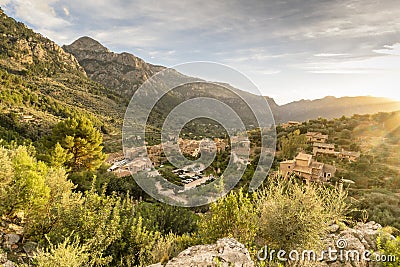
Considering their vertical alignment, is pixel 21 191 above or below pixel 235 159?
above

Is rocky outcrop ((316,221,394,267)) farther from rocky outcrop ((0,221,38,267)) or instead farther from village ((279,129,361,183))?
village ((279,129,361,183))

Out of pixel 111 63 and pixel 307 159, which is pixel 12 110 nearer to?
pixel 307 159

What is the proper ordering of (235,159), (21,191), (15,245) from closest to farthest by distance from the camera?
1. (15,245)
2. (21,191)
3. (235,159)

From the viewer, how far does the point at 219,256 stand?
364 cm

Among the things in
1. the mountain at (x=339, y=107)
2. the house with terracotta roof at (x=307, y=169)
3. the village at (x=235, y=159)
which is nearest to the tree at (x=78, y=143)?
the village at (x=235, y=159)

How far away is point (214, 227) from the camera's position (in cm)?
502

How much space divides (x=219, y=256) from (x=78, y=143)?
1653 centimetres

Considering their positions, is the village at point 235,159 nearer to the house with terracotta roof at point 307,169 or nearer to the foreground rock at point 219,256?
the house with terracotta roof at point 307,169

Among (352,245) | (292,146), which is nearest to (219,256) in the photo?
(352,245)

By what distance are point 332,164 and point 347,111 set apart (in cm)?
3212

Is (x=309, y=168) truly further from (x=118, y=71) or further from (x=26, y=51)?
(x=118, y=71)

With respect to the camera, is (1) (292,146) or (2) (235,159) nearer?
(2) (235,159)

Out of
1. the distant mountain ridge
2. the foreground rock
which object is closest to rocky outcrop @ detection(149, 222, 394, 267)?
the foreground rock

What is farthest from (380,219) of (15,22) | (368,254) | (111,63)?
(111,63)
